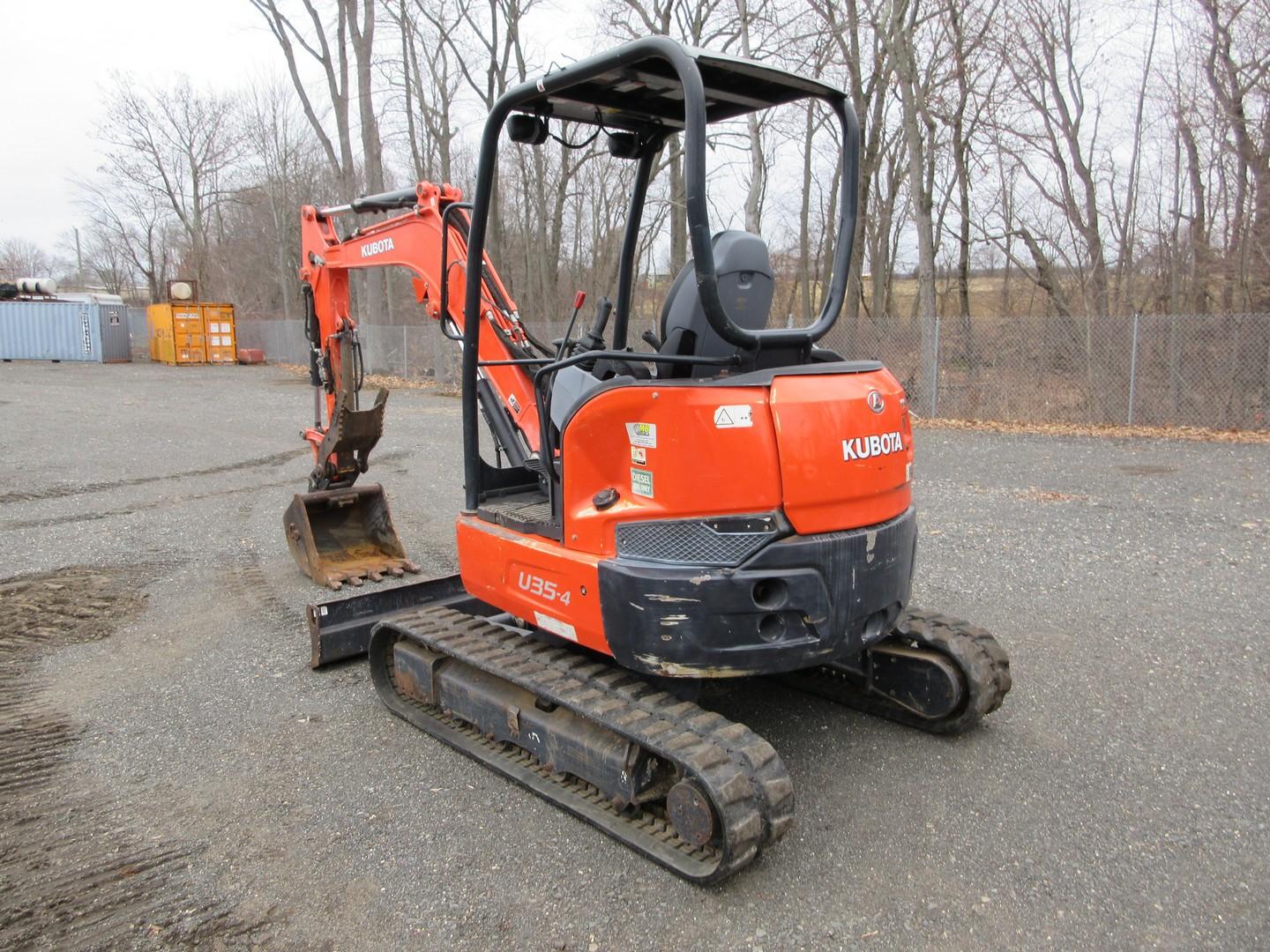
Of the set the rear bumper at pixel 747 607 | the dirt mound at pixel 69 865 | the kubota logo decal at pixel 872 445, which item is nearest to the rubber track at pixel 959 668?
the rear bumper at pixel 747 607

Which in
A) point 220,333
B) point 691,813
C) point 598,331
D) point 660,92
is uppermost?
point 220,333

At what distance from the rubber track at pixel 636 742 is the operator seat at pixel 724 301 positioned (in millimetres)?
1264

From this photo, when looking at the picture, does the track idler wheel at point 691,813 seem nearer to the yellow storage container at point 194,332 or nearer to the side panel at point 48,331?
the yellow storage container at point 194,332

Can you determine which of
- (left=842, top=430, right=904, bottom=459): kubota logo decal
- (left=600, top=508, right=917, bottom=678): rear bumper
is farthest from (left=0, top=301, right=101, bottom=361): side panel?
(left=842, top=430, right=904, bottom=459): kubota logo decal

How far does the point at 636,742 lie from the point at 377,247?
157 inches

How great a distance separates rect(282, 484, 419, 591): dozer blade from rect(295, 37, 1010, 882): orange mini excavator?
2.16 meters

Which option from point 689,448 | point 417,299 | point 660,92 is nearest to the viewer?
point 689,448

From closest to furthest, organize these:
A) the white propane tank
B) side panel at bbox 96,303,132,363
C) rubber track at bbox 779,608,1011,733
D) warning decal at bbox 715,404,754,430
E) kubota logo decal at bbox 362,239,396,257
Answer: warning decal at bbox 715,404,754,430 < rubber track at bbox 779,608,1011,733 < kubota logo decal at bbox 362,239,396,257 < side panel at bbox 96,303,132,363 < the white propane tank

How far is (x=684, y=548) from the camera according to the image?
10.5ft

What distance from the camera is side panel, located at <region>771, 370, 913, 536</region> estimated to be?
3143mm

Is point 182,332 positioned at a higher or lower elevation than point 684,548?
higher

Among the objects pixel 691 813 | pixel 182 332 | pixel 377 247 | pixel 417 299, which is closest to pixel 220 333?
pixel 182 332

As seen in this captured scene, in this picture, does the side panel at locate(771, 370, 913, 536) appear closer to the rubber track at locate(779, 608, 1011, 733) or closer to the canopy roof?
the rubber track at locate(779, 608, 1011, 733)

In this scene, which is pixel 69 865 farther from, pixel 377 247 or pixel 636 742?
pixel 377 247
